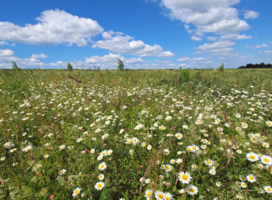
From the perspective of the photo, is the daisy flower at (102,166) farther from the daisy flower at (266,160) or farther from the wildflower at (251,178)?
the daisy flower at (266,160)

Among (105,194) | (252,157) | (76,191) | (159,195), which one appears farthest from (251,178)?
(76,191)

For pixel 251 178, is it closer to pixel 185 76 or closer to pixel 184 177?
pixel 184 177

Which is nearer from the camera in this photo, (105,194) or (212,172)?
(105,194)

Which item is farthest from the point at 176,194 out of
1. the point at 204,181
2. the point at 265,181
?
the point at 265,181

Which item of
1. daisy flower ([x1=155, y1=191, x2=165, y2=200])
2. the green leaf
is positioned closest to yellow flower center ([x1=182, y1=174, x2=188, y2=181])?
daisy flower ([x1=155, y1=191, x2=165, y2=200])

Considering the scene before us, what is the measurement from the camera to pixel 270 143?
2266mm

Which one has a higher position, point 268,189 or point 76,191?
point 268,189

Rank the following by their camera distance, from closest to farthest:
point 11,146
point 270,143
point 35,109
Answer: point 270,143
point 11,146
point 35,109

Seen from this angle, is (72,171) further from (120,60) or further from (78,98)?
(120,60)

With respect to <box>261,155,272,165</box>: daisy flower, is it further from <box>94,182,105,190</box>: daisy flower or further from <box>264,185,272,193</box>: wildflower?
<box>94,182,105,190</box>: daisy flower

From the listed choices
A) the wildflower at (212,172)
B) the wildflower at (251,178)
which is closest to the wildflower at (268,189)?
the wildflower at (251,178)

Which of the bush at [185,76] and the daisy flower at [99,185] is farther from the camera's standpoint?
the bush at [185,76]

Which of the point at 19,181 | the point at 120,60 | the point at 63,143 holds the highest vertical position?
the point at 120,60

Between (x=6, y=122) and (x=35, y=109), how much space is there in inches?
29.6
